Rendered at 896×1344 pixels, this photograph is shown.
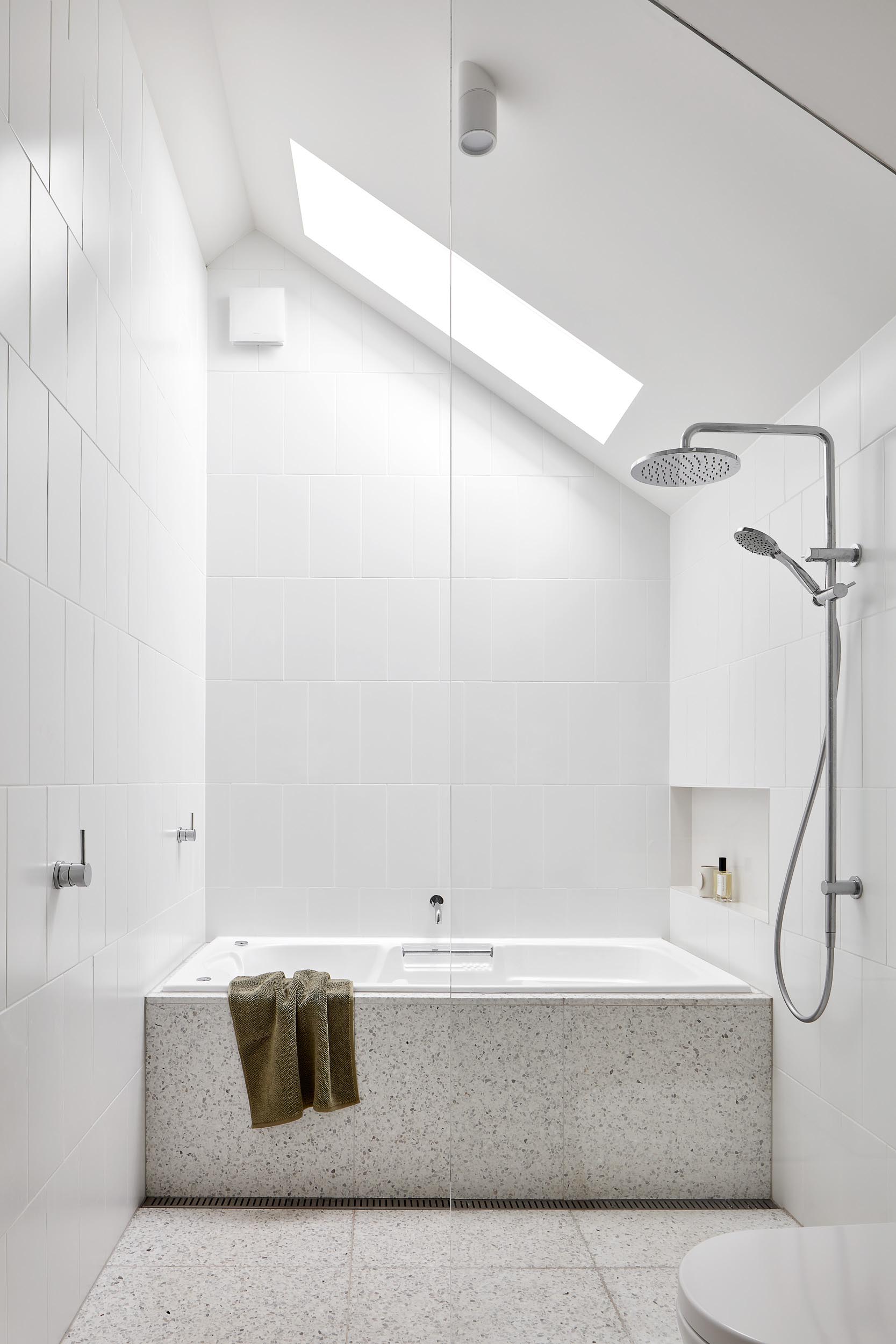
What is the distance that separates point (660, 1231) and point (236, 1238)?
5.40ft

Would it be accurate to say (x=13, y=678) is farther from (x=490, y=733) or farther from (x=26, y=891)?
(x=490, y=733)

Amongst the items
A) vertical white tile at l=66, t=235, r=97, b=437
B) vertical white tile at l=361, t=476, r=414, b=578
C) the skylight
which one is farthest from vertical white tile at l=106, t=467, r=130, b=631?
vertical white tile at l=361, t=476, r=414, b=578

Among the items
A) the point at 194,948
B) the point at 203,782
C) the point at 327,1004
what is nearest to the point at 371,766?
the point at 203,782

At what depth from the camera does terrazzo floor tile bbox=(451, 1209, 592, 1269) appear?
1449 mm

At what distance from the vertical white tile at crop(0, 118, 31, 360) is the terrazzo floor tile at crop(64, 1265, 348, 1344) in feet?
6.74

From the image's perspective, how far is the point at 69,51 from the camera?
222cm

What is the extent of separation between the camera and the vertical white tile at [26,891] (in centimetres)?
182

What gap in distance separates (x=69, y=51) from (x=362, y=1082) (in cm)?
272

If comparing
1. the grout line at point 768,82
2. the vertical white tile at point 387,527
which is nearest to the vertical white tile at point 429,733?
the vertical white tile at point 387,527

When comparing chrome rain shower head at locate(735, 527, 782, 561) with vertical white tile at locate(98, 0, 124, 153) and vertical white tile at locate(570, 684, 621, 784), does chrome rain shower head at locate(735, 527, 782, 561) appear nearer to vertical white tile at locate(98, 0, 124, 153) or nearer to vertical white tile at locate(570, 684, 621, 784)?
Result: vertical white tile at locate(570, 684, 621, 784)

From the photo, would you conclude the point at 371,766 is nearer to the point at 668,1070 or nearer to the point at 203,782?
the point at 203,782

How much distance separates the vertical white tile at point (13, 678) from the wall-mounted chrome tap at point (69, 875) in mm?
263

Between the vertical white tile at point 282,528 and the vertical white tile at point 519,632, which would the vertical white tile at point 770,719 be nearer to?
the vertical white tile at point 519,632

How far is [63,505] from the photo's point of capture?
215 cm
